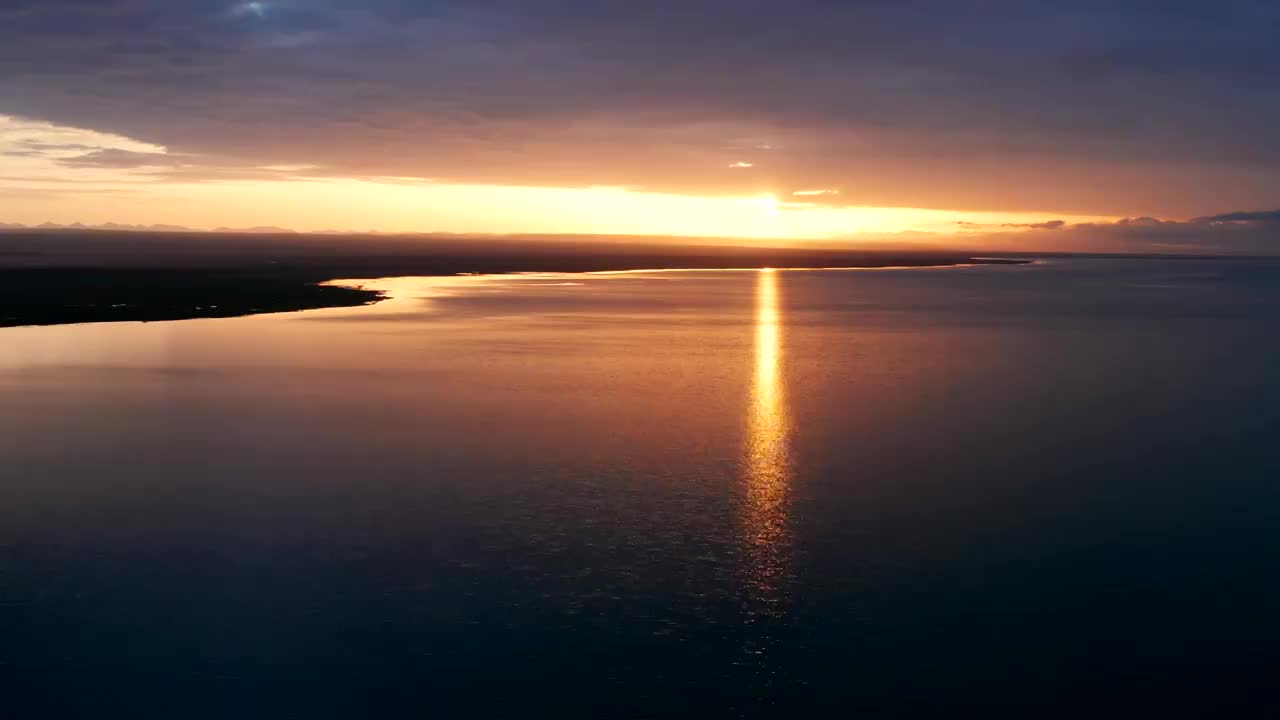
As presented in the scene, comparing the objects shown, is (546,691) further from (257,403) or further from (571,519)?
(257,403)

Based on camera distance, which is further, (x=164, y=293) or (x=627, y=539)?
(x=164, y=293)

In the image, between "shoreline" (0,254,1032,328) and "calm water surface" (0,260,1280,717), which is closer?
"calm water surface" (0,260,1280,717)

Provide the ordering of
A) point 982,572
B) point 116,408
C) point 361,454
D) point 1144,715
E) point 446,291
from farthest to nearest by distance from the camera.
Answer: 1. point 446,291
2. point 116,408
3. point 361,454
4. point 982,572
5. point 1144,715

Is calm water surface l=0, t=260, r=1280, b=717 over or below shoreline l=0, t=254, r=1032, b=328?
below

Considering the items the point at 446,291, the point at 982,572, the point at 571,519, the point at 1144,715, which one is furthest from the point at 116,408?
the point at 446,291

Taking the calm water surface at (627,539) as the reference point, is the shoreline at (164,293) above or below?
above

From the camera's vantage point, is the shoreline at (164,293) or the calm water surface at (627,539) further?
the shoreline at (164,293)

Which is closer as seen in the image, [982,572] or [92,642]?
[92,642]

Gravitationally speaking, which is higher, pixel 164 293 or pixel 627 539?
pixel 164 293
